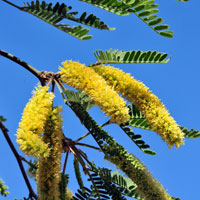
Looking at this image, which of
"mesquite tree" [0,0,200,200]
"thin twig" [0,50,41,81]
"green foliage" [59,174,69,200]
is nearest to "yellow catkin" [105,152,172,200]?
"mesquite tree" [0,0,200,200]

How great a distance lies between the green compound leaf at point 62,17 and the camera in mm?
2625

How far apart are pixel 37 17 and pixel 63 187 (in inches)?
61.1

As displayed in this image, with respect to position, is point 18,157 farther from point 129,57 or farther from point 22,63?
point 129,57

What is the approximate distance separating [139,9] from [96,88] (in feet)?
2.28

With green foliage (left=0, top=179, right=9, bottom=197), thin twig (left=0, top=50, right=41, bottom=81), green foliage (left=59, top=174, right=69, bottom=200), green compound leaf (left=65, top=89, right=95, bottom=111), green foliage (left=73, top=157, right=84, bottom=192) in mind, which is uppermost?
thin twig (left=0, top=50, right=41, bottom=81)

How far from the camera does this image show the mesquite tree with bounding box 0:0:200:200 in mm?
2502

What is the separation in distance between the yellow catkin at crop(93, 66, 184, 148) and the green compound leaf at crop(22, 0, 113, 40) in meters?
0.39

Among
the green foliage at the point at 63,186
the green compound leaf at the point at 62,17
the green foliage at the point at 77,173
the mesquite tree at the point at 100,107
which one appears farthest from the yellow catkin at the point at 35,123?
the green foliage at the point at 77,173

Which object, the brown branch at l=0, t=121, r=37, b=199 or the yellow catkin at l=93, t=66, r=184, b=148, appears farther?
the brown branch at l=0, t=121, r=37, b=199

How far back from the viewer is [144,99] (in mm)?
2842

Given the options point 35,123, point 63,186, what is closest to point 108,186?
point 63,186

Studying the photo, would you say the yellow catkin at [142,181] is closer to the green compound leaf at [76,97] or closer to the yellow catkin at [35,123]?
the green compound leaf at [76,97]

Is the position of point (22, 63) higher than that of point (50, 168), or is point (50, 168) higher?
point (22, 63)

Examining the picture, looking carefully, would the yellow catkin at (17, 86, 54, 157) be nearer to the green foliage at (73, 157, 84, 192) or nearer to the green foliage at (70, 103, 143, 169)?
the green foliage at (70, 103, 143, 169)
